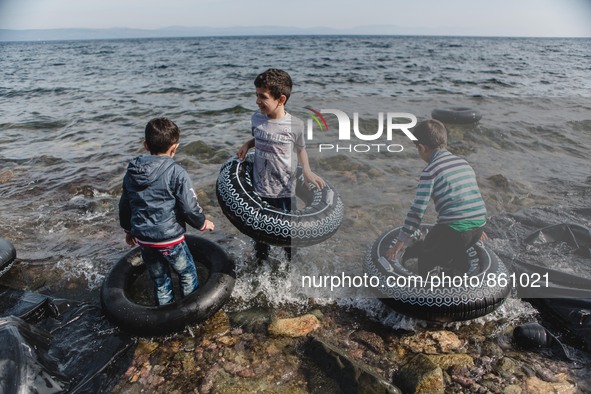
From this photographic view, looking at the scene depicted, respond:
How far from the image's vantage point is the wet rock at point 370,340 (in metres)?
4.19

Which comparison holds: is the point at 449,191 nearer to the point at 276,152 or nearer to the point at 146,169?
the point at 276,152

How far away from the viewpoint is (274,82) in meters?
4.42

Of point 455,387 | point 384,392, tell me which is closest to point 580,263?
point 455,387

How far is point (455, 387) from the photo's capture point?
3662 mm

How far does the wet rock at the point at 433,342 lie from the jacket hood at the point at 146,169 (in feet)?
10.2

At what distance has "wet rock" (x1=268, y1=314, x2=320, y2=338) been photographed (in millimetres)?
4336

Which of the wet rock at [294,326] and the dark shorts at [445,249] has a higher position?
the dark shorts at [445,249]

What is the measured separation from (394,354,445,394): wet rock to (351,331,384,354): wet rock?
38 centimetres

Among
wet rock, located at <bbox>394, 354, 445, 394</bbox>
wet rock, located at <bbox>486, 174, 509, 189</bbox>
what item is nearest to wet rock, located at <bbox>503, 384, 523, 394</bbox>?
wet rock, located at <bbox>394, 354, 445, 394</bbox>

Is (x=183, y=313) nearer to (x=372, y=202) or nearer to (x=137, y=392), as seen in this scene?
(x=137, y=392)

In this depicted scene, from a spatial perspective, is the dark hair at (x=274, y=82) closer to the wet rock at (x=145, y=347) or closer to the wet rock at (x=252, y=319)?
the wet rock at (x=252, y=319)

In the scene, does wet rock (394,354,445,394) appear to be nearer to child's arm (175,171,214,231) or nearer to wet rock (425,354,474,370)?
wet rock (425,354,474,370)

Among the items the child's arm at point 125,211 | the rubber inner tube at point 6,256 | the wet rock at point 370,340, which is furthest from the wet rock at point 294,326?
the rubber inner tube at point 6,256

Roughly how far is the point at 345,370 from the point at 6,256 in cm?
480
